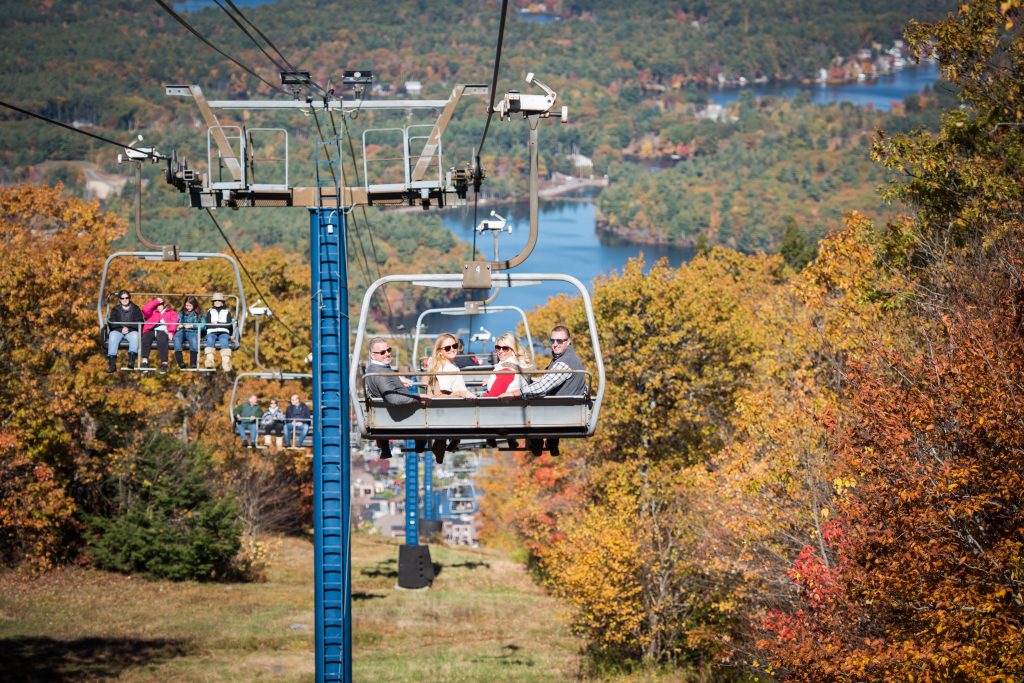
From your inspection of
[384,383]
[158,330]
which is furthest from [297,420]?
[384,383]

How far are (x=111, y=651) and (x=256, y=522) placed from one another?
28373 mm

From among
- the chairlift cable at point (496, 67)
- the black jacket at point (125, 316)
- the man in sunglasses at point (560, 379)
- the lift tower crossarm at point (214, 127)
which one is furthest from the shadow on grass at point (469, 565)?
the man in sunglasses at point (560, 379)

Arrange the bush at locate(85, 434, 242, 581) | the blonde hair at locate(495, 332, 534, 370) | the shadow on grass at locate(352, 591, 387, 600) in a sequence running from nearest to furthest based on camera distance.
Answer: the blonde hair at locate(495, 332, 534, 370), the bush at locate(85, 434, 242, 581), the shadow on grass at locate(352, 591, 387, 600)

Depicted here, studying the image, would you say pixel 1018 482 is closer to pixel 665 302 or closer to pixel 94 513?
pixel 665 302

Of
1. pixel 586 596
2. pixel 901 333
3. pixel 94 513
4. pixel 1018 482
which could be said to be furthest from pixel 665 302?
pixel 1018 482

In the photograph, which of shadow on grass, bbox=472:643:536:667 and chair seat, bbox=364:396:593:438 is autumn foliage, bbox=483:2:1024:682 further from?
chair seat, bbox=364:396:593:438

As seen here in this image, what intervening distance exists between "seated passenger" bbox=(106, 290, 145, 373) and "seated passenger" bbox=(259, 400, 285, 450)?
814 cm

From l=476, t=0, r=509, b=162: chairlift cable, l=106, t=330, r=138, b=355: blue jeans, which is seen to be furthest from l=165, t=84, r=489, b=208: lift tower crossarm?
l=106, t=330, r=138, b=355: blue jeans

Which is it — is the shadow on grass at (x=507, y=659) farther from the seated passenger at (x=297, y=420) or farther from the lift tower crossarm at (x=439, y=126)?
the lift tower crossarm at (x=439, y=126)

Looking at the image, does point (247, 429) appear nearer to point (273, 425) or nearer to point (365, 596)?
point (273, 425)

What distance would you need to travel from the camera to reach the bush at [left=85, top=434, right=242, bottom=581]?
43062 mm

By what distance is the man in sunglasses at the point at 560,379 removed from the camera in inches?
570

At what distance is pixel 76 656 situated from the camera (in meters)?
30.2

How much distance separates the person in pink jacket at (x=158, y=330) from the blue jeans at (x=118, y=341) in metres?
0.19
